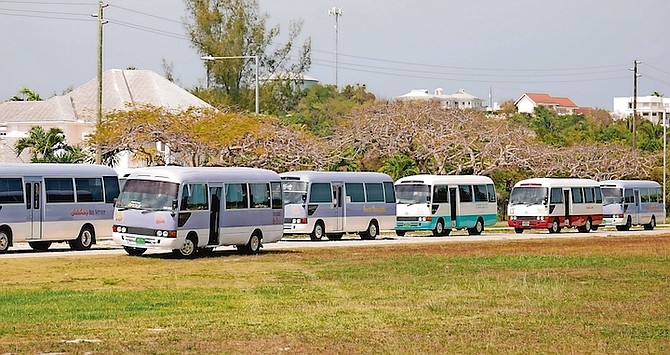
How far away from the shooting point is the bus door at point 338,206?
46.1 meters

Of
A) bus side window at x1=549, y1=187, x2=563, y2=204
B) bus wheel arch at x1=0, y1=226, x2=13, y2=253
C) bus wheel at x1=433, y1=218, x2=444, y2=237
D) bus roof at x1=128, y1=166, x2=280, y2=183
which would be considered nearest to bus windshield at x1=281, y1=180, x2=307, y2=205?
bus roof at x1=128, y1=166, x2=280, y2=183

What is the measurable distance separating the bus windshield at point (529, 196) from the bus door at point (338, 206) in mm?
14339

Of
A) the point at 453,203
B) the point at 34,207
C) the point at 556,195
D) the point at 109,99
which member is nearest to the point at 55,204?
the point at 34,207

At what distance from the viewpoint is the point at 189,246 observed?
32875 millimetres

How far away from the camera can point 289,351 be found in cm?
1424

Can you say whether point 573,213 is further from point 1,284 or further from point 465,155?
point 1,284

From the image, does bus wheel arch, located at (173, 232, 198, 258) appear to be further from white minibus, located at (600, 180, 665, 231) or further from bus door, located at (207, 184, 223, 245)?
white minibus, located at (600, 180, 665, 231)

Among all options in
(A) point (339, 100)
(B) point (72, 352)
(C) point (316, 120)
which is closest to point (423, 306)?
(B) point (72, 352)

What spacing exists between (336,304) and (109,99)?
6067 centimetres

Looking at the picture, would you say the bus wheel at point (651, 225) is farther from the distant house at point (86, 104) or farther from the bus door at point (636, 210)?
the distant house at point (86, 104)

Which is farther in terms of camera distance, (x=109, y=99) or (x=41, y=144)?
(x=109, y=99)

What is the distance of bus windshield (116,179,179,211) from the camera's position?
106 feet

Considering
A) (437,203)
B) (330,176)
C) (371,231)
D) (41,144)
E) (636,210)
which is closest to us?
(330,176)

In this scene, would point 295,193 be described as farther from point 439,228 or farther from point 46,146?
point 46,146
